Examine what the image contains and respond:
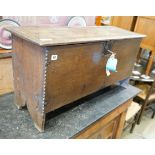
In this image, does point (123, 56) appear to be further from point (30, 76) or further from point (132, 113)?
point (132, 113)

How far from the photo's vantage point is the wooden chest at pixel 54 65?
85 cm

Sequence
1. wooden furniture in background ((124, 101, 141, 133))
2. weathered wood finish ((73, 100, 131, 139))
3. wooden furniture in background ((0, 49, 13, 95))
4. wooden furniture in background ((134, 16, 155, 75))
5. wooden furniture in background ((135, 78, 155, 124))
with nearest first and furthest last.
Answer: weathered wood finish ((73, 100, 131, 139)) < wooden furniture in background ((0, 49, 13, 95)) < wooden furniture in background ((124, 101, 141, 133)) < wooden furniture in background ((135, 78, 155, 124)) < wooden furniture in background ((134, 16, 155, 75))

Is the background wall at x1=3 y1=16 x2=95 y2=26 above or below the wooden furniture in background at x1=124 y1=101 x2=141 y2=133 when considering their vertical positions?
above

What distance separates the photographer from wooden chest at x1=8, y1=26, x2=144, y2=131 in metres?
0.85

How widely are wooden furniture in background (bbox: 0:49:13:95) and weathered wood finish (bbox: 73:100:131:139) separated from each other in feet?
2.23

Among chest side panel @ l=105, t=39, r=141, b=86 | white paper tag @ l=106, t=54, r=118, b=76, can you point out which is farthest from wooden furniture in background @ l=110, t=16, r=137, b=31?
white paper tag @ l=106, t=54, r=118, b=76

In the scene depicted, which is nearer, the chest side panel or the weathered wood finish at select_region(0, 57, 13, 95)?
the chest side panel

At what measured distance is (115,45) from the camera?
117 centimetres

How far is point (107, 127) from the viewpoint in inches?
55.1

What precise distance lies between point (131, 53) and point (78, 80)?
51cm

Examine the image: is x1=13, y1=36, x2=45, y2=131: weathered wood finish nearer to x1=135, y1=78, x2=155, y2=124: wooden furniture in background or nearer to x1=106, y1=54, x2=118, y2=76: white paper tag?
x1=106, y1=54, x2=118, y2=76: white paper tag

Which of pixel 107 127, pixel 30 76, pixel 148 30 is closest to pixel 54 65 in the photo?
pixel 30 76
